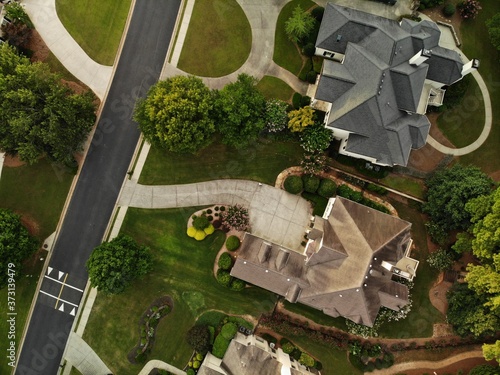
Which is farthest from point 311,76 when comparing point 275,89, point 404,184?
point 404,184

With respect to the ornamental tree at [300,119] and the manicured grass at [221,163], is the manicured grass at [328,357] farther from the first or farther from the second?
the ornamental tree at [300,119]

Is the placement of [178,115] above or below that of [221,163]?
above

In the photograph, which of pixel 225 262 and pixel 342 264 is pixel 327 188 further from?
pixel 225 262

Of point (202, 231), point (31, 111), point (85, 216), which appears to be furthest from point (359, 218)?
Answer: point (31, 111)

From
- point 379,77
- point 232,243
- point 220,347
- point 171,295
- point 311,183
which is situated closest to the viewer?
point 379,77

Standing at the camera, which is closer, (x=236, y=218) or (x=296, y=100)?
(x=236, y=218)

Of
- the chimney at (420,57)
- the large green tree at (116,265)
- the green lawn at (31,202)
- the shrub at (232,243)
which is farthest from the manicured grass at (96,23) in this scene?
the chimney at (420,57)
